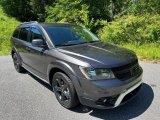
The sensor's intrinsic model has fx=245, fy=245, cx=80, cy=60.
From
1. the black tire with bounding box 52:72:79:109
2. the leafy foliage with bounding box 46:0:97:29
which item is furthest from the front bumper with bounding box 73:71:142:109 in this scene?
the leafy foliage with bounding box 46:0:97:29

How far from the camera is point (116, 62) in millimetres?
4500

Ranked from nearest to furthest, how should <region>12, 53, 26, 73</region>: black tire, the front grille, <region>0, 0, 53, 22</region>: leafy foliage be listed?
the front grille → <region>12, 53, 26, 73</region>: black tire → <region>0, 0, 53, 22</region>: leafy foliage

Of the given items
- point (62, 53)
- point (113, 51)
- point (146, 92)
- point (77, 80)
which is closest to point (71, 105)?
point (77, 80)

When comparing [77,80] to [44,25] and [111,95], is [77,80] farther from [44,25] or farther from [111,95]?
[44,25]

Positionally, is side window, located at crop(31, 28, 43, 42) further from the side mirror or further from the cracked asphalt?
the cracked asphalt

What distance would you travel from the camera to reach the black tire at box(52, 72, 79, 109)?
15.4 ft

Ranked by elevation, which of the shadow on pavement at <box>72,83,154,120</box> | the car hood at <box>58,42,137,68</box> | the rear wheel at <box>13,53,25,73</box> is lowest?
the shadow on pavement at <box>72,83,154,120</box>

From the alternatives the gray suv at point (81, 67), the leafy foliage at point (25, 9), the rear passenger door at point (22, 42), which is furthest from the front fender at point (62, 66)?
the leafy foliage at point (25, 9)

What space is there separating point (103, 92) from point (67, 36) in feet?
6.42

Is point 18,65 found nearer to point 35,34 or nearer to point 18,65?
point 18,65

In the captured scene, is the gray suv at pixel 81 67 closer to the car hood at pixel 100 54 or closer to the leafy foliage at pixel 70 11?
the car hood at pixel 100 54

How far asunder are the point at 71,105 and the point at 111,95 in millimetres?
911

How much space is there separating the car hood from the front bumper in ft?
1.06

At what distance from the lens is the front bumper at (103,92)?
4.29 metres
